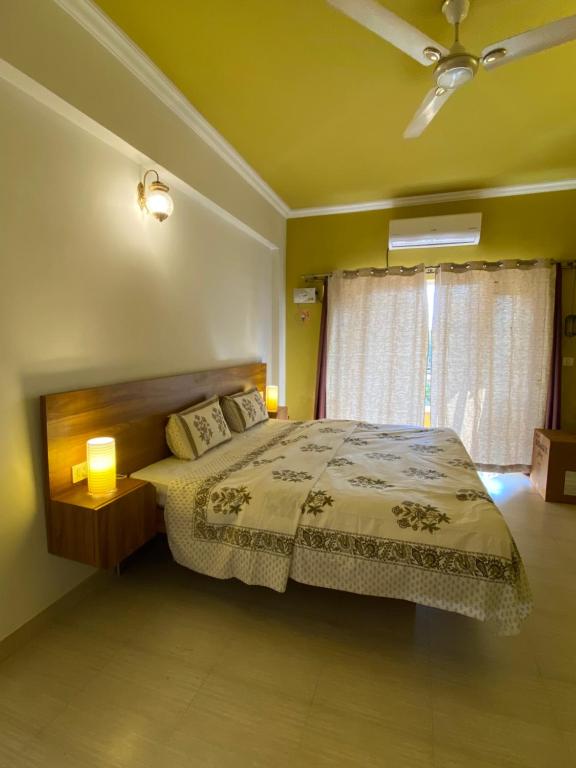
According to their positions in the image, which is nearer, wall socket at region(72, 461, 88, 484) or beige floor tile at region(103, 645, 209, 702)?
beige floor tile at region(103, 645, 209, 702)

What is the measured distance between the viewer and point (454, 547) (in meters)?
1.58

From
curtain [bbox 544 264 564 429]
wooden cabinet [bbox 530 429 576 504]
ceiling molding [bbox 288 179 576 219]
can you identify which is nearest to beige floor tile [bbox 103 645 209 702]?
wooden cabinet [bbox 530 429 576 504]

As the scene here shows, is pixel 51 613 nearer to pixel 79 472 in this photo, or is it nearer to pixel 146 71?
pixel 79 472

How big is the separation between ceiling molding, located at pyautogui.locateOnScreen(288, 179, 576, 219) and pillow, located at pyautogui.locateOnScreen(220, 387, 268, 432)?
2.34 metres

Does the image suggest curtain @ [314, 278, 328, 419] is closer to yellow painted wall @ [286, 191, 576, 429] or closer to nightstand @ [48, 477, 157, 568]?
yellow painted wall @ [286, 191, 576, 429]

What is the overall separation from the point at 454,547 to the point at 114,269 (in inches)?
86.1

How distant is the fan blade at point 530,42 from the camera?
1.41 meters

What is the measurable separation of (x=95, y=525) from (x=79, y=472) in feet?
1.12

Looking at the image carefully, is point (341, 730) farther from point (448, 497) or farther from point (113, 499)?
point (113, 499)

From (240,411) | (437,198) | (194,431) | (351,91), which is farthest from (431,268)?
(194,431)

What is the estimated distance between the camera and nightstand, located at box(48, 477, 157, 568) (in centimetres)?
166

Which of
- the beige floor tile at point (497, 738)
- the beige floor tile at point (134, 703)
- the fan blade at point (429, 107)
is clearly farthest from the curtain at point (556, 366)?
the beige floor tile at point (134, 703)

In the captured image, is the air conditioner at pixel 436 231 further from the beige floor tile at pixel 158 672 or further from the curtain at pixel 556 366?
the beige floor tile at pixel 158 672

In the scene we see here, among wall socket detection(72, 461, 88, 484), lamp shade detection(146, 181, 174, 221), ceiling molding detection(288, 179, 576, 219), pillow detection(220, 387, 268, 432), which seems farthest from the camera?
ceiling molding detection(288, 179, 576, 219)
